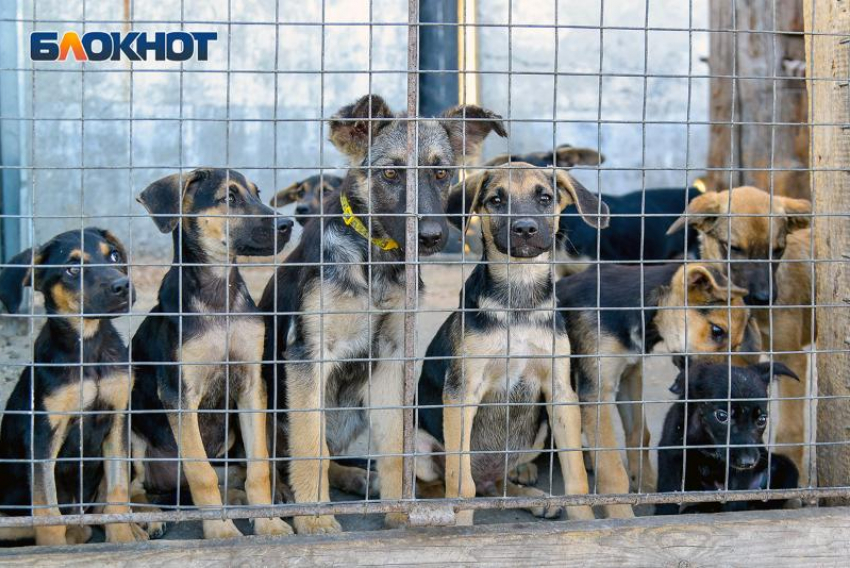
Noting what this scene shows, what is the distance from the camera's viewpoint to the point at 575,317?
20.6 ft

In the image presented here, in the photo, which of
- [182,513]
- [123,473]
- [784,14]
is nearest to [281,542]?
[182,513]

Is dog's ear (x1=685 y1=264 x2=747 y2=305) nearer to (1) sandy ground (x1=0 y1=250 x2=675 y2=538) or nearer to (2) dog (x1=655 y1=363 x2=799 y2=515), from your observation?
(2) dog (x1=655 y1=363 x2=799 y2=515)

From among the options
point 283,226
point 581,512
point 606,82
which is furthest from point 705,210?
point 606,82

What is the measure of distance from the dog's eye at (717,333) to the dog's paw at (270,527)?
2.73 meters

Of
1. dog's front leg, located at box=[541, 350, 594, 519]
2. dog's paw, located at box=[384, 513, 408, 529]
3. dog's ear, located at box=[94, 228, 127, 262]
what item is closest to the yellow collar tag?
dog's front leg, located at box=[541, 350, 594, 519]

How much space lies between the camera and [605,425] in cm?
588

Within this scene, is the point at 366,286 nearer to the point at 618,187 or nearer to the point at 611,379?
the point at 611,379

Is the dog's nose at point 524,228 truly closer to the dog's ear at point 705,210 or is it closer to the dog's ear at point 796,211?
the dog's ear at point 705,210

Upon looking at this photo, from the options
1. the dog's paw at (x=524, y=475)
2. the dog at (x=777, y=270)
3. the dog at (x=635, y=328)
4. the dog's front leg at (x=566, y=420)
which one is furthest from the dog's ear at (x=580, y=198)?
the dog's paw at (x=524, y=475)

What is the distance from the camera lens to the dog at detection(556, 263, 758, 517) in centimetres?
600

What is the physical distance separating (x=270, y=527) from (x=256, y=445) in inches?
17.2

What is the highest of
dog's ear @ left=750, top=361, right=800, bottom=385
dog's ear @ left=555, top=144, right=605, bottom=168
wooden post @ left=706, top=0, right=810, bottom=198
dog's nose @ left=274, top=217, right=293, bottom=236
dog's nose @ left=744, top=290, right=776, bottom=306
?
wooden post @ left=706, top=0, right=810, bottom=198

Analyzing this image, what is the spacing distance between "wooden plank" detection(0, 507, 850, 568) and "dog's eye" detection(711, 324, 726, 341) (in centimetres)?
159

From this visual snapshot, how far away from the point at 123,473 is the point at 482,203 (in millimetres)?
2363
